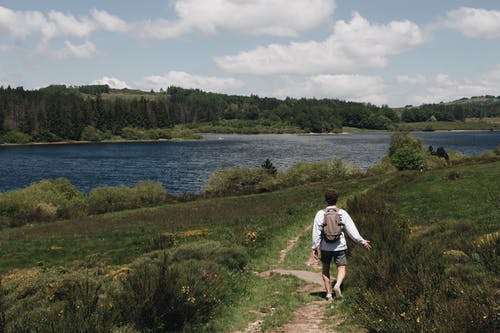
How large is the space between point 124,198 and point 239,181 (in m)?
14.8

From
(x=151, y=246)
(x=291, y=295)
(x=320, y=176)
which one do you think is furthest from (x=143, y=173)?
(x=291, y=295)

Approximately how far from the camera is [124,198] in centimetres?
5078

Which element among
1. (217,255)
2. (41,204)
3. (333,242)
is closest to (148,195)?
(41,204)

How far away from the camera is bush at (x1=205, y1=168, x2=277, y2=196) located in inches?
2164

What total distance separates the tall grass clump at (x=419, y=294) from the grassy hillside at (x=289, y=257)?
2 centimetres

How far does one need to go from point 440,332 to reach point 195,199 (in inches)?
1734

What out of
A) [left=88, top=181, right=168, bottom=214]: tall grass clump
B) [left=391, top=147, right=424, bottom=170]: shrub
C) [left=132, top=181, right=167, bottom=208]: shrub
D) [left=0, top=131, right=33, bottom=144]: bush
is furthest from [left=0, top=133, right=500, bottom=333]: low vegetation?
[left=0, top=131, right=33, bottom=144]: bush

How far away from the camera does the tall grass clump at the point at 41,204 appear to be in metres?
42.6

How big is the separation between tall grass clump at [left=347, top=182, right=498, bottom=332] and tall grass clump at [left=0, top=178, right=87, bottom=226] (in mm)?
37275

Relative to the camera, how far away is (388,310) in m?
7.54

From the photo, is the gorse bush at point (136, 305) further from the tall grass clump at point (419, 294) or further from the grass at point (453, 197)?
the grass at point (453, 197)

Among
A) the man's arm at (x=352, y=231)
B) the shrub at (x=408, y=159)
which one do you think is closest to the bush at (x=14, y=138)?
the shrub at (x=408, y=159)

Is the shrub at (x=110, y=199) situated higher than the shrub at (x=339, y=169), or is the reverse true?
the shrub at (x=339, y=169)

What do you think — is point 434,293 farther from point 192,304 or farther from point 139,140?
point 139,140
